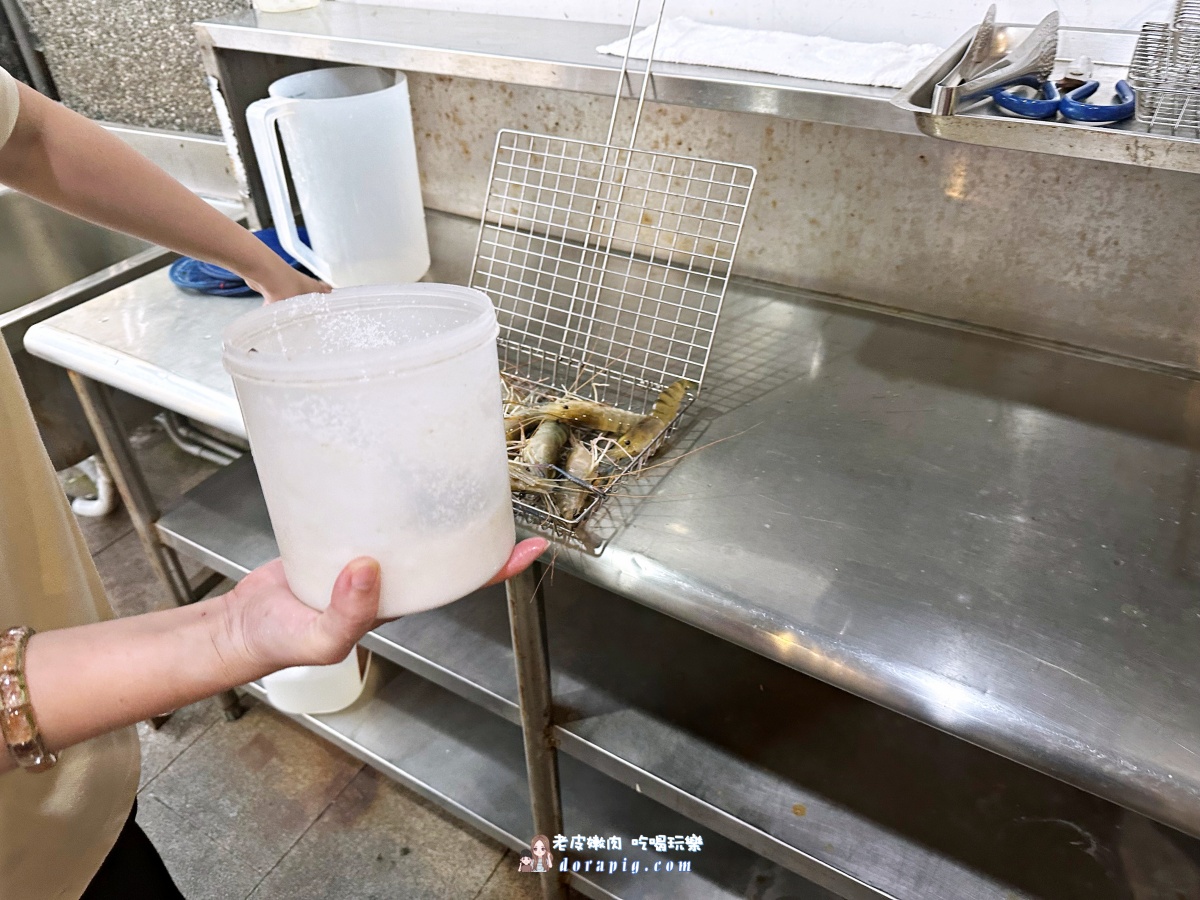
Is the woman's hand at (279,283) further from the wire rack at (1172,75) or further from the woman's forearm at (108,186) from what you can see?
the wire rack at (1172,75)

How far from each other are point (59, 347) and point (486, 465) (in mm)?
1033

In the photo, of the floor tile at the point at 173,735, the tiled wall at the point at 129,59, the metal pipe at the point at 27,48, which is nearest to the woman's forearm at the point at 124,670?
the floor tile at the point at 173,735

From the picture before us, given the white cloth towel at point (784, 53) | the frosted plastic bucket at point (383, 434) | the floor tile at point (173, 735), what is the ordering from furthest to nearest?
the floor tile at point (173, 735)
the white cloth towel at point (784, 53)
the frosted plastic bucket at point (383, 434)

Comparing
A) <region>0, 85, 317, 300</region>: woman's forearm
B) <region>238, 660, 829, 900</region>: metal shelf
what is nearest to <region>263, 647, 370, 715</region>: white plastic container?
<region>238, 660, 829, 900</region>: metal shelf

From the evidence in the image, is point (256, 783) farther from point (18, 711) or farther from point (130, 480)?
point (18, 711)

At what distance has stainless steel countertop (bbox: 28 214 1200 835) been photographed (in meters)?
0.70

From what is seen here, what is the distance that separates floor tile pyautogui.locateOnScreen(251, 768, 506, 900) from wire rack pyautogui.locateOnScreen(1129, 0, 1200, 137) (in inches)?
60.8

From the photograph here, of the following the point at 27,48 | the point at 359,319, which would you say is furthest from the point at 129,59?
the point at 359,319

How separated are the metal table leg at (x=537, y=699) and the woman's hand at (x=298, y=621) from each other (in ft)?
1.34

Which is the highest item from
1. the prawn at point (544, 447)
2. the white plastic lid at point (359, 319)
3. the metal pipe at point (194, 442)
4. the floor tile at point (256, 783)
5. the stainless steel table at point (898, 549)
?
the white plastic lid at point (359, 319)

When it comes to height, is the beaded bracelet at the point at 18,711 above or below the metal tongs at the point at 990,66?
below

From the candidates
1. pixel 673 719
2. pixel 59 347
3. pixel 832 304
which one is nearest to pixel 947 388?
pixel 832 304

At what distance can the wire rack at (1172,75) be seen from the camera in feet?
2.40

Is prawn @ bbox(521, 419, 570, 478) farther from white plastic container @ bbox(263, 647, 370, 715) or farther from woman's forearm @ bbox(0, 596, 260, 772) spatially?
white plastic container @ bbox(263, 647, 370, 715)
